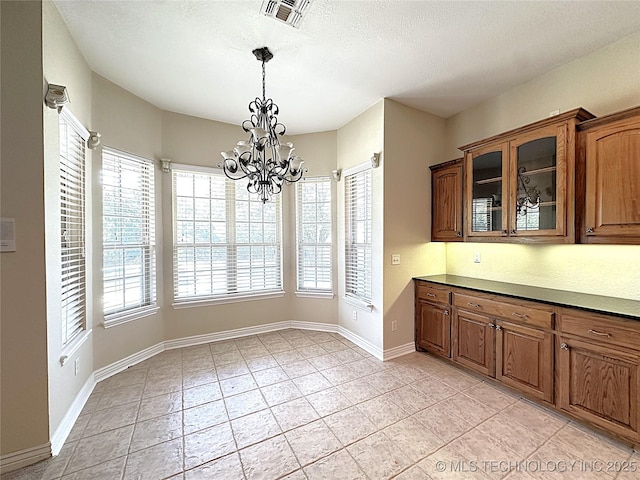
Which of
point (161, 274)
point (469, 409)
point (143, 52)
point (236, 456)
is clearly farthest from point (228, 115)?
point (469, 409)

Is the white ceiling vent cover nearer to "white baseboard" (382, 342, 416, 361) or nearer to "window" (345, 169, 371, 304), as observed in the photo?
"window" (345, 169, 371, 304)

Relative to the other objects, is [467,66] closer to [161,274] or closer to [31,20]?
[31,20]


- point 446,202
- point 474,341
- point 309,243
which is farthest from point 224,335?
point 446,202

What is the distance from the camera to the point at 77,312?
2.38 meters

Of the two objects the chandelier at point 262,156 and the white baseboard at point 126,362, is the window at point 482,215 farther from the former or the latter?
the white baseboard at point 126,362

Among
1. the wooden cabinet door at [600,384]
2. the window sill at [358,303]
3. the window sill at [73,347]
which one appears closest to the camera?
the wooden cabinet door at [600,384]

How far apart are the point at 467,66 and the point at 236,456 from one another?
3.69 metres

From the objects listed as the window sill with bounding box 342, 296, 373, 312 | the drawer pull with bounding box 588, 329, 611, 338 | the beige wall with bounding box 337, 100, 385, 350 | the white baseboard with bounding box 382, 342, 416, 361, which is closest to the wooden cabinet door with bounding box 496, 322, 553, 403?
the drawer pull with bounding box 588, 329, 611, 338

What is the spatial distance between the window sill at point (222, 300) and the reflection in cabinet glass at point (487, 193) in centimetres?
285

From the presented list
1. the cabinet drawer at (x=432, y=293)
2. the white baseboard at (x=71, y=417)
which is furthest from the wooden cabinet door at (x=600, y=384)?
the white baseboard at (x=71, y=417)

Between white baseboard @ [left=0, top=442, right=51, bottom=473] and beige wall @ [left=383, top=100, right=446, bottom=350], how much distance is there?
2956 mm

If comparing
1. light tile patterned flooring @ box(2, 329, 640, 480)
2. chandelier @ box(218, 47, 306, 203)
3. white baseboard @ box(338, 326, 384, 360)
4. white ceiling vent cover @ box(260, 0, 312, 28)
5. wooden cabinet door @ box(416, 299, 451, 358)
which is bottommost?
light tile patterned flooring @ box(2, 329, 640, 480)

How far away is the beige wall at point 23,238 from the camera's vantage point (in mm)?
1690

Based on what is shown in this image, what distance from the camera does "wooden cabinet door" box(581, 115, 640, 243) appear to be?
6.33 ft
